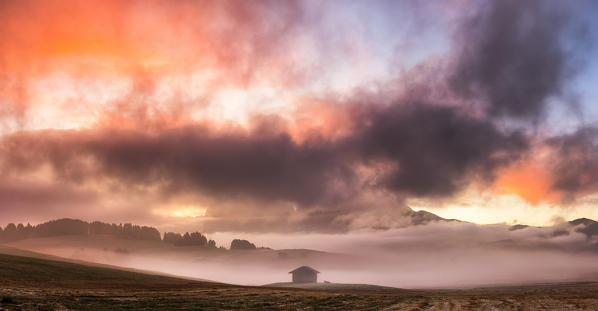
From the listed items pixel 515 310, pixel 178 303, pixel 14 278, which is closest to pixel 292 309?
pixel 178 303

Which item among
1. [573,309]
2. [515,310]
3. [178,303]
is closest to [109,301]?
[178,303]

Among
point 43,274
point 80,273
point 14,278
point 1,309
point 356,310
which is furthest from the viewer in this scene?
point 80,273

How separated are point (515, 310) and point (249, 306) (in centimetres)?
3309

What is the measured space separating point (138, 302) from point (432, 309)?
37.7 metres

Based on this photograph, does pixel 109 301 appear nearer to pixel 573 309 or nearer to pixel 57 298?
pixel 57 298

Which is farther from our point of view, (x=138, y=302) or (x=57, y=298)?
(x=138, y=302)

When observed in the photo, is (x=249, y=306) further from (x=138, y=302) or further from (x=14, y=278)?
(x=14, y=278)

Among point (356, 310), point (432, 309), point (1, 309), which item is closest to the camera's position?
point (1, 309)

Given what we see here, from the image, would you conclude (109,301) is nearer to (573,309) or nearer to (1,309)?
(1,309)

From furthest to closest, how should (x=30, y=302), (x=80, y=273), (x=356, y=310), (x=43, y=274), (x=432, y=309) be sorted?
(x=80, y=273), (x=43, y=274), (x=432, y=309), (x=356, y=310), (x=30, y=302)

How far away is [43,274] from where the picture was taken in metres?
82.0

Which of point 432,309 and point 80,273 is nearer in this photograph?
point 432,309

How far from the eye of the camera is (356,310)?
48688 millimetres

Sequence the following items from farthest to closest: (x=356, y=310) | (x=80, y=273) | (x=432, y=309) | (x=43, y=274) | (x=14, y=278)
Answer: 1. (x=80, y=273)
2. (x=43, y=274)
3. (x=14, y=278)
4. (x=432, y=309)
5. (x=356, y=310)
